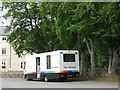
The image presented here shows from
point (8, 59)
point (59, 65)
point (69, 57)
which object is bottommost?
point (59, 65)

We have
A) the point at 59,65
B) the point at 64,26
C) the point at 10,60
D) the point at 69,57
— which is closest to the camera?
the point at 64,26

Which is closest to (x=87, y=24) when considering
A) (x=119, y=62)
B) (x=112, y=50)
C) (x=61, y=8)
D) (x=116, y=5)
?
(x=61, y=8)

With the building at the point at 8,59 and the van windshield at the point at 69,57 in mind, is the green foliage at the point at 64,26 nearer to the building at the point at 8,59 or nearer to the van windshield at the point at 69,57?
the van windshield at the point at 69,57

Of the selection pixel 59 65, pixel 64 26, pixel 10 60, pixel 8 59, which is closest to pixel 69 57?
pixel 59 65

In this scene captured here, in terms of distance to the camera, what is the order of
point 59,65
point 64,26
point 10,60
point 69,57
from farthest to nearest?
point 10,60 → point 69,57 → point 59,65 → point 64,26

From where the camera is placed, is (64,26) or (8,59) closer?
(64,26)

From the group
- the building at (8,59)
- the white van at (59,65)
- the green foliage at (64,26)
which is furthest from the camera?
the building at (8,59)

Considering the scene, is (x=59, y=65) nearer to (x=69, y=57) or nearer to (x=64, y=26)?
(x=69, y=57)

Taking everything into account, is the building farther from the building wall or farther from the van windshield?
the van windshield

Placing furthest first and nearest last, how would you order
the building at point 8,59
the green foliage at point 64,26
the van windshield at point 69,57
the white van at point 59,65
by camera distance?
the building at point 8,59, the van windshield at point 69,57, the white van at point 59,65, the green foliage at point 64,26

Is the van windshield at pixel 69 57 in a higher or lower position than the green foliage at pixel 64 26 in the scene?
lower

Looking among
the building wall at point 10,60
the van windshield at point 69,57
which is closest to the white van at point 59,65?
the van windshield at point 69,57

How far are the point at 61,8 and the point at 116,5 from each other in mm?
6399

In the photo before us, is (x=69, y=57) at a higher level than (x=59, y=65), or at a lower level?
higher
